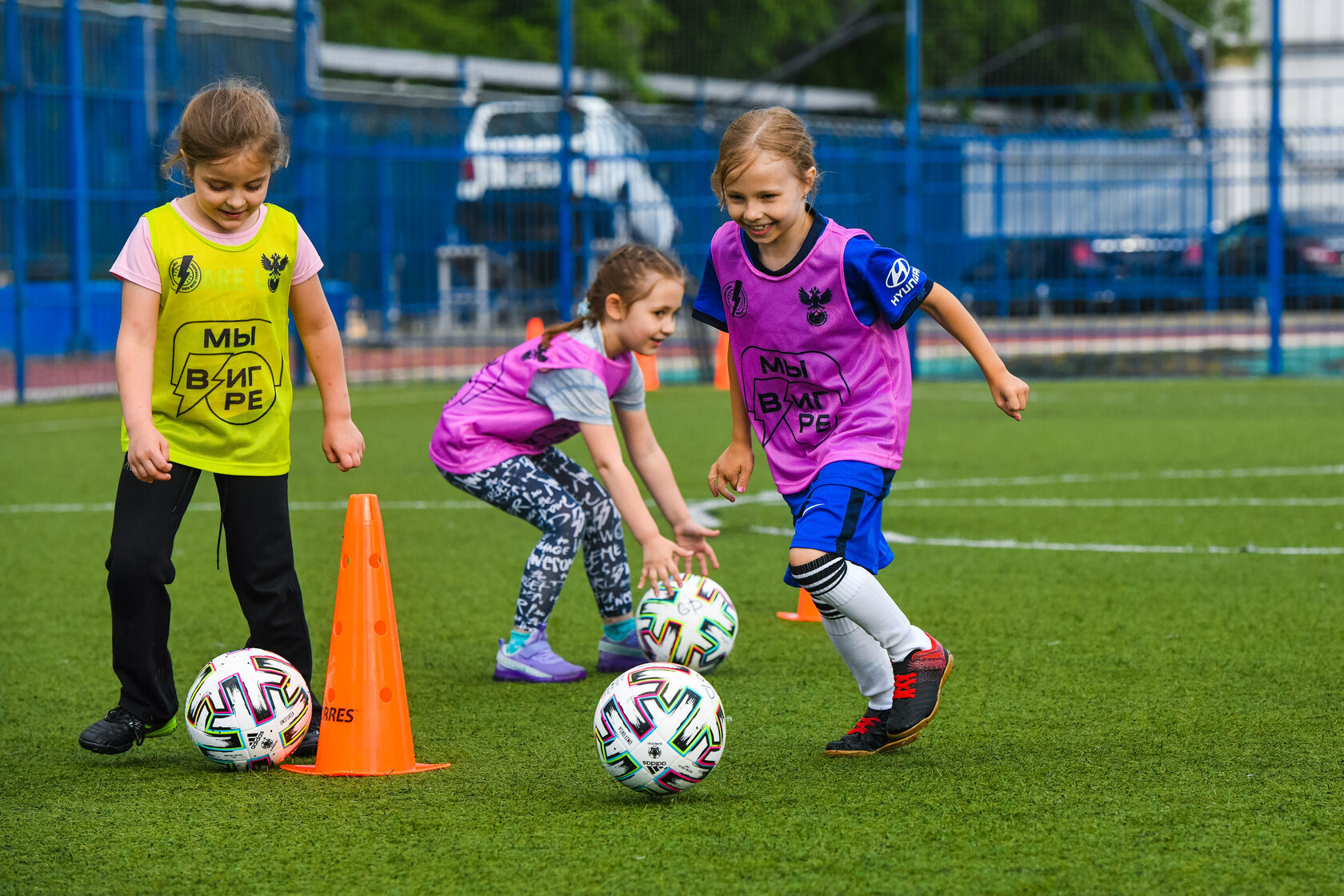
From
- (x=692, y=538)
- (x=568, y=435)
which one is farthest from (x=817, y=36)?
(x=692, y=538)

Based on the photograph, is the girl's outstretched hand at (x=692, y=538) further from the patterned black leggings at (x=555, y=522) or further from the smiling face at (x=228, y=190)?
the smiling face at (x=228, y=190)

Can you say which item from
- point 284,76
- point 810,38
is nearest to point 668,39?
point 810,38

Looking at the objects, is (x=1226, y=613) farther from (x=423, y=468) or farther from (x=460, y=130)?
(x=460, y=130)

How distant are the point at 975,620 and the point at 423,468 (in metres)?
5.41

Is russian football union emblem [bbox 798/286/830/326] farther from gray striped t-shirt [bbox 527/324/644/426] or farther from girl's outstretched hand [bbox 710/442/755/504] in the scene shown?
gray striped t-shirt [bbox 527/324/644/426]

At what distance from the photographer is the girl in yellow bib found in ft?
12.8

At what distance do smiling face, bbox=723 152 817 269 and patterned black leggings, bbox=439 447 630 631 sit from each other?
4.60 ft

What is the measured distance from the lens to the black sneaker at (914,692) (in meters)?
3.99

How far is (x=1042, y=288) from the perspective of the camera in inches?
700

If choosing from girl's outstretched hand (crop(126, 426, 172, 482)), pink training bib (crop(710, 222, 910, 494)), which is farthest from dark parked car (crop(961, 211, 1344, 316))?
girl's outstretched hand (crop(126, 426, 172, 482))

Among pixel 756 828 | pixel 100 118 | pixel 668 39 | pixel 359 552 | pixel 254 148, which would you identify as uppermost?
pixel 668 39

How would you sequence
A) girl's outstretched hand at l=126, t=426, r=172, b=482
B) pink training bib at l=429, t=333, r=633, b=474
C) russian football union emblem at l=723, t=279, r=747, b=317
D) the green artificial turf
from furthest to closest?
pink training bib at l=429, t=333, r=633, b=474
russian football union emblem at l=723, t=279, r=747, b=317
girl's outstretched hand at l=126, t=426, r=172, b=482
the green artificial turf

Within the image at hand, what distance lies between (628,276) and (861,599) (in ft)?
4.63

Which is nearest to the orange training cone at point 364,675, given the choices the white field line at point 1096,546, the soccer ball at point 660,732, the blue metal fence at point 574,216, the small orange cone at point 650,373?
the soccer ball at point 660,732
